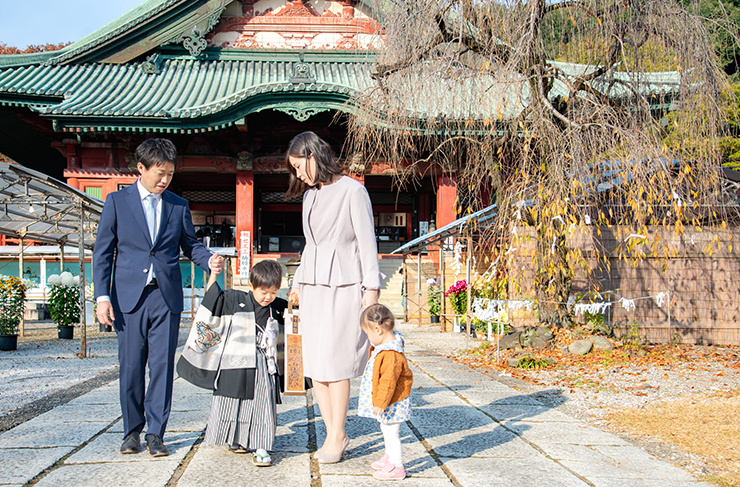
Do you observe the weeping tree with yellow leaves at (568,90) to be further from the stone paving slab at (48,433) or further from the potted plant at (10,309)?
the potted plant at (10,309)

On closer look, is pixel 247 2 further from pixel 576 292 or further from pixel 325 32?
pixel 576 292

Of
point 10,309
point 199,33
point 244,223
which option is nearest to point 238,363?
point 10,309

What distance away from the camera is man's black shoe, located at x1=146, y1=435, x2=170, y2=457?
113 inches

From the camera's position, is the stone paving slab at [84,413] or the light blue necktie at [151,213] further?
the stone paving slab at [84,413]

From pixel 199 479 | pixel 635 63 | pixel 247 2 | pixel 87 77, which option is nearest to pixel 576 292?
pixel 635 63

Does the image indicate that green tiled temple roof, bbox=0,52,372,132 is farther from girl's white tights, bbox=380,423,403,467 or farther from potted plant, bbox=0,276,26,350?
girl's white tights, bbox=380,423,403,467

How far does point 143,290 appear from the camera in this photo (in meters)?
2.99

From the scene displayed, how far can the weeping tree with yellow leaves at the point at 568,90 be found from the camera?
19.1ft

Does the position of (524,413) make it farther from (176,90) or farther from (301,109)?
(176,90)

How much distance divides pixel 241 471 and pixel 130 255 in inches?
52.2

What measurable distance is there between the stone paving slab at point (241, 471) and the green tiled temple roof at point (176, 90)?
9.10 metres

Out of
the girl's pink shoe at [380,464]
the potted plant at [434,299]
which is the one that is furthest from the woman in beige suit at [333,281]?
the potted plant at [434,299]

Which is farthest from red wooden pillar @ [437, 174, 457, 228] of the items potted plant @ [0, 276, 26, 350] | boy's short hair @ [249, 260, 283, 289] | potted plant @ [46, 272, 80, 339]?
boy's short hair @ [249, 260, 283, 289]

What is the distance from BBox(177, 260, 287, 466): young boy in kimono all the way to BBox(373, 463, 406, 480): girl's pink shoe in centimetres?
60
